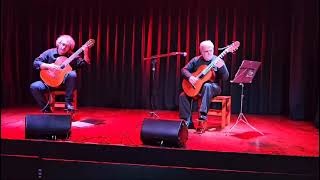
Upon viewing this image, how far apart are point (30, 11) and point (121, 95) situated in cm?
224

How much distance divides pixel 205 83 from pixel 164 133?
1.41 meters

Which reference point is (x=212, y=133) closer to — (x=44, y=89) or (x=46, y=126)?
(x=46, y=126)

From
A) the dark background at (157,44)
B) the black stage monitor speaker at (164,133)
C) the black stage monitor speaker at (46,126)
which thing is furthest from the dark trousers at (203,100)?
the dark background at (157,44)

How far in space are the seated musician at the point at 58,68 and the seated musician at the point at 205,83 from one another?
1488mm

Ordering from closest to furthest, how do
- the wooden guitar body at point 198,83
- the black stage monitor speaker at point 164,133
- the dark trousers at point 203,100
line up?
the black stage monitor speaker at point 164,133 → the dark trousers at point 203,100 → the wooden guitar body at point 198,83

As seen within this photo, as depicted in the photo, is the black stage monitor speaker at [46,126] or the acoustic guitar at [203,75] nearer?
the black stage monitor speaker at [46,126]

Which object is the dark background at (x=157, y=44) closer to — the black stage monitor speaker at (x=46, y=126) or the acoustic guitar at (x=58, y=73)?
the acoustic guitar at (x=58, y=73)

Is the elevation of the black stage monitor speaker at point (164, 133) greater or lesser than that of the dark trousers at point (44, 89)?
lesser

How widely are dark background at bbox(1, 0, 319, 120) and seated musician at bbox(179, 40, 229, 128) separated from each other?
1836 mm

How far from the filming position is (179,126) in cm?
419

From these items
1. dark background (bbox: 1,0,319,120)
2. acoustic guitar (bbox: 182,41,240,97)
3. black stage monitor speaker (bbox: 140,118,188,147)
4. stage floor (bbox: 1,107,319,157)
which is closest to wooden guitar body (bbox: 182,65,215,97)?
acoustic guitar (bbox: 182,41,240,97)

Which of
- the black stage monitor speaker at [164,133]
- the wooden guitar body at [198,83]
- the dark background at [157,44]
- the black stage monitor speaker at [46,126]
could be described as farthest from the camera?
the dark background at [157,44]

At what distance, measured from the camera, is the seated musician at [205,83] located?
534 centimetres

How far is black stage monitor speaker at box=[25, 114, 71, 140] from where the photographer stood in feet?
14.5
